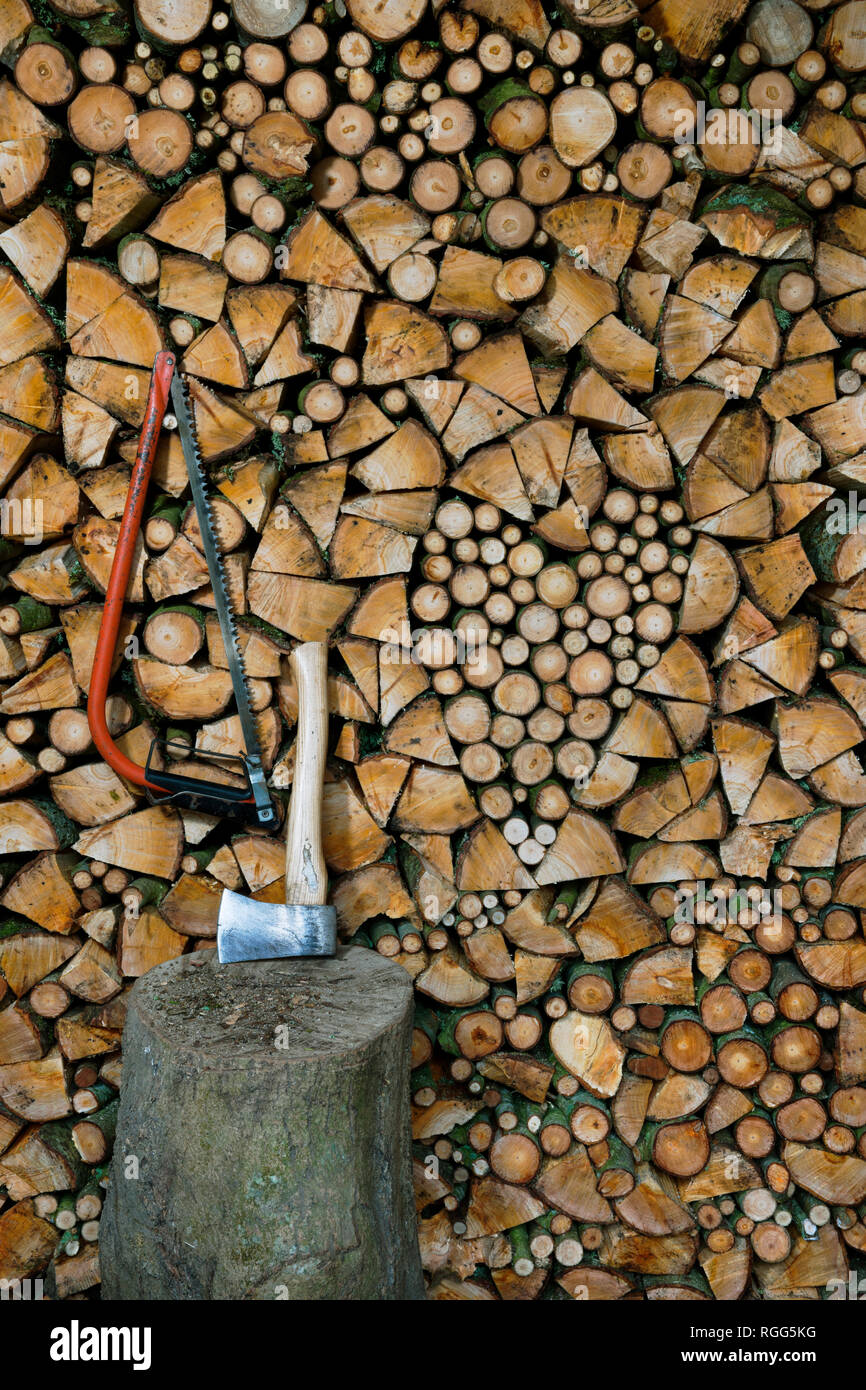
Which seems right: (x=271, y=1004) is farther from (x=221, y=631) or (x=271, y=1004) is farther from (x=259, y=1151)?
(x=221, y=631)

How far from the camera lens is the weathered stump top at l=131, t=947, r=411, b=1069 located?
1.57 meters

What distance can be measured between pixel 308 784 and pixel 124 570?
582 mm

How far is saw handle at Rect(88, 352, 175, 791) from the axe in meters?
0.32

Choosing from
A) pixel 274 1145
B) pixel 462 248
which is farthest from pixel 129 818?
pixel 462 248

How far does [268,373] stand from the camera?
2064 millimetres

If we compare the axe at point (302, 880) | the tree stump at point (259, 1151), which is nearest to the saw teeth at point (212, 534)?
the axe at point (302, 880)

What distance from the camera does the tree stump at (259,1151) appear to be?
154 centimetres

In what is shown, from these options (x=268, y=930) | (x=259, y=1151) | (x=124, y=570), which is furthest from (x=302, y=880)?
(x=124, y=570)

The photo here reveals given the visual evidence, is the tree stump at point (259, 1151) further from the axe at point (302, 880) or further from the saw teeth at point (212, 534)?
the saw teeth at point (212, 534)

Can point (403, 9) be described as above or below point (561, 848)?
above

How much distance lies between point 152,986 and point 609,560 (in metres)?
1.26

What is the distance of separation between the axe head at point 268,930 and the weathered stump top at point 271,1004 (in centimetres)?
2
